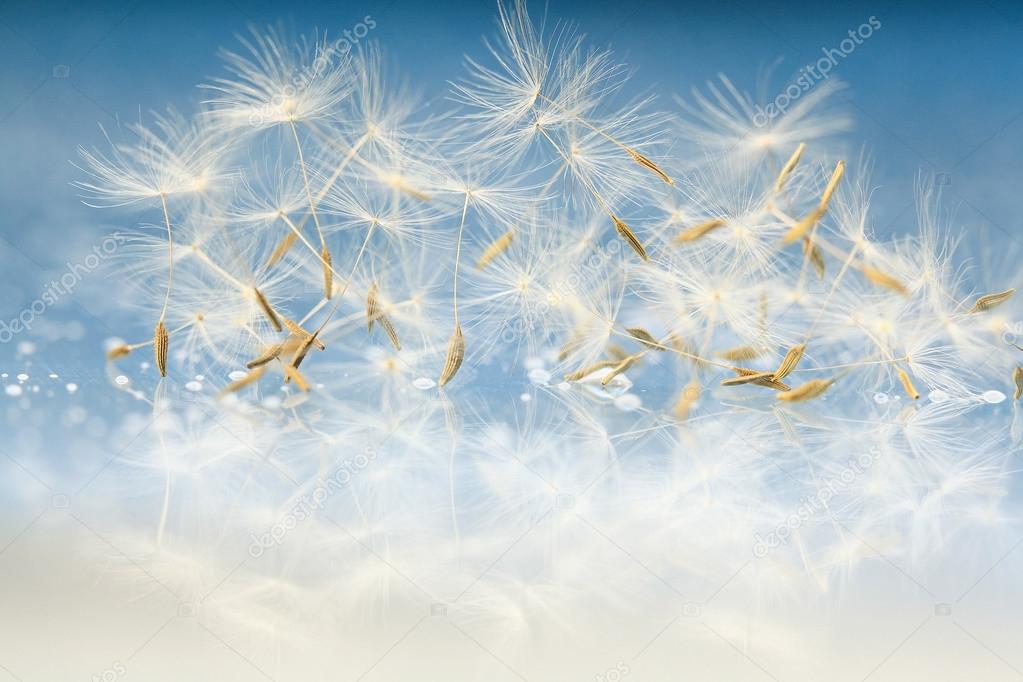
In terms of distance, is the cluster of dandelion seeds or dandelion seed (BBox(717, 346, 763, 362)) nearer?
the cluster of dandelion seeds

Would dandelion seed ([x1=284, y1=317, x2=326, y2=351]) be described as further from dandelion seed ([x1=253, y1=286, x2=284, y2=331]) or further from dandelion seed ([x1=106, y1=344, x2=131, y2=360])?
dandelion seed ([x1=106, y1=344, x2=131, y2=360])

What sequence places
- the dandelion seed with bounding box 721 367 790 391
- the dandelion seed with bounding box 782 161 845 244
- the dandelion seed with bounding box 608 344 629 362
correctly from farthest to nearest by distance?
1. the dandelion seed with bounding box 608 344 629 362
2. the dandelion seed with bounding box 721 367 790 391
3. the dandelion seed with bounding box 782 161 845 244

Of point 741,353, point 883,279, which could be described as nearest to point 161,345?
point 741,353

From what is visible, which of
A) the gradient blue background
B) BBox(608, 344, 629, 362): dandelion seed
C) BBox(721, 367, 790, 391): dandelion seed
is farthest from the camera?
the gradient blue background

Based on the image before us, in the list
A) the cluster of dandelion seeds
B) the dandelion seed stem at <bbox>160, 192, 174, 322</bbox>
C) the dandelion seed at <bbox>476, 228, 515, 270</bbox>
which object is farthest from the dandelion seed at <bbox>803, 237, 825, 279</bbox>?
the dandelion seed stem at <bbox>160, 192, 174, 322</bbox>

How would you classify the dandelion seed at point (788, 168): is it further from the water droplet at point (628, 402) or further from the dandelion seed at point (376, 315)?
the dandelion seed at point (376, 315)

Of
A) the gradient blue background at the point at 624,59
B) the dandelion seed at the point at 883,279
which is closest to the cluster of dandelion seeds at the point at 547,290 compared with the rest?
the dandelion seed at the point at 883,279
